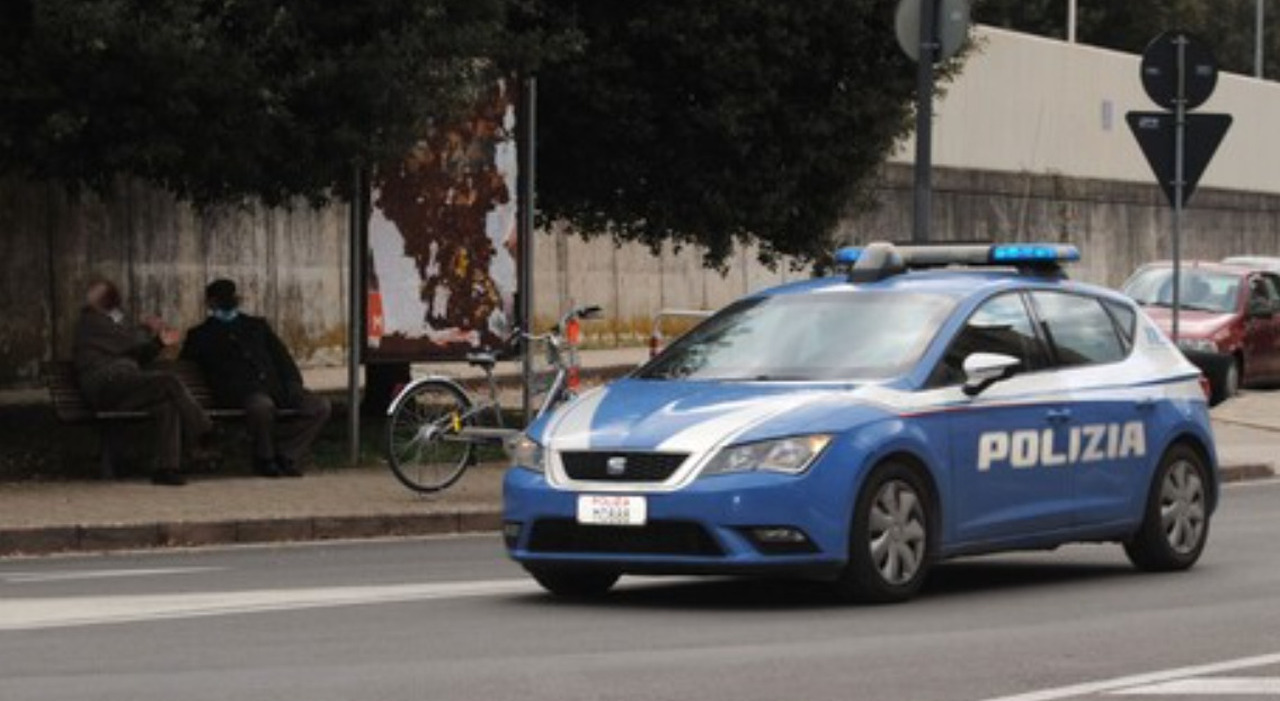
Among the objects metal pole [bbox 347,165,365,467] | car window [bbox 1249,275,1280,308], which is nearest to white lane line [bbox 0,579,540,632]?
metal pole [bbox 347,165,365,467]

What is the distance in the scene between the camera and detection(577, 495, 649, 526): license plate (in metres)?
11.9

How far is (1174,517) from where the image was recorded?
14195 millimetres

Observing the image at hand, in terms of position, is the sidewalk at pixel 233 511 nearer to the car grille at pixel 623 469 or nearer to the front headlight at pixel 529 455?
the front headlight at pixel 529 455

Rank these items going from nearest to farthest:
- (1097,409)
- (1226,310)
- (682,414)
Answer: (682,414) → (1097,409) → (1226,310)

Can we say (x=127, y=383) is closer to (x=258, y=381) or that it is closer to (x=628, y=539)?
(x=258, y=381)

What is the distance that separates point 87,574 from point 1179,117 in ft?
38.4

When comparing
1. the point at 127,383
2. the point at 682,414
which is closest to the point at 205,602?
the point at 682,414

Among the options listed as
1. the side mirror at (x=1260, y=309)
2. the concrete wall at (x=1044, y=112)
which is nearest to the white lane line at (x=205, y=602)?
the side mirror at (x=1260, y=309)

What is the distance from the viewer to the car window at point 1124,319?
1434 centimetres

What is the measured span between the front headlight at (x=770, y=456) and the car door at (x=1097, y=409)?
197 centimetres

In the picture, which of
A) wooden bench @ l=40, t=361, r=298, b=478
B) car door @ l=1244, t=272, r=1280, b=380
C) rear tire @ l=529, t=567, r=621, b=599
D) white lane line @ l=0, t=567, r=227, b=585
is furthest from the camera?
car door @ l=1244, t=272, r=1280, b=380

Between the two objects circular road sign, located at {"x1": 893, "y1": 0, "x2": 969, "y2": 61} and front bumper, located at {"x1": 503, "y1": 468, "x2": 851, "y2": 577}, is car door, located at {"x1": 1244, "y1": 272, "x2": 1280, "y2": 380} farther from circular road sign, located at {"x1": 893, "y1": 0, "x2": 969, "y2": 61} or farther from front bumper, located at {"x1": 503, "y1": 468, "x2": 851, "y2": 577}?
front bumper, located at {"x1": 503, "y1": 468, "x2": 851, "y2": 577}

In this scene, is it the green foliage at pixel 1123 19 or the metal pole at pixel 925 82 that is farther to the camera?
the green foliage at pixel 1123 19

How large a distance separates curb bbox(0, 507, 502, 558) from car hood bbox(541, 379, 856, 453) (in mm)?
4583
